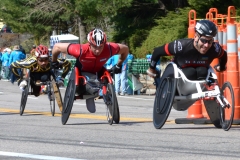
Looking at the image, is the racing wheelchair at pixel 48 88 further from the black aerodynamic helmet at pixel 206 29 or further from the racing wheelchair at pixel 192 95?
the black aerodynamic helmet at pixel 206 29

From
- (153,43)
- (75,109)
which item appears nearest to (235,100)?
(75,109)

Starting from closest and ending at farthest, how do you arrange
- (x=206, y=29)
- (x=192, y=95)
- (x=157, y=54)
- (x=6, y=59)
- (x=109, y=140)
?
(x=109, y=140), (x=206, y=29), (x=192, y=95), (x=157, y=54), (x=6, y=59)

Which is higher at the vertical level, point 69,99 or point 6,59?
point 69,99

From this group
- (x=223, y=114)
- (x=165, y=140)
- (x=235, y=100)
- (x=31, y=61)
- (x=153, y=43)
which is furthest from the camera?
(x=153, y=43)

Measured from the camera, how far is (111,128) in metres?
12.0

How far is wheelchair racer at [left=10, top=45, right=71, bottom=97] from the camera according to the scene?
51.7ft

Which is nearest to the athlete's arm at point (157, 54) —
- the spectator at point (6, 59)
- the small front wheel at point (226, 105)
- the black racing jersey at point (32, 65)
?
the small front wheel at point (226, 105)

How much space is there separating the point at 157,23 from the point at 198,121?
22.6 meters

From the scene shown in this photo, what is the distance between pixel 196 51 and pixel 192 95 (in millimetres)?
684

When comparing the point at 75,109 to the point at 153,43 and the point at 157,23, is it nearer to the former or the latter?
the point at 153,43

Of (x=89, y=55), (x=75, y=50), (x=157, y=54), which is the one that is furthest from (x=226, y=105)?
(x=75, y=50)

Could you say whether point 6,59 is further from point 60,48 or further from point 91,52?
point 91,52

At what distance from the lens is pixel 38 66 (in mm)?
15945

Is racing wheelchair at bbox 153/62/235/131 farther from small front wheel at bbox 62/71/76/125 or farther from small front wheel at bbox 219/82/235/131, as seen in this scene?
small front wheel at bbox 62/71/76/125
